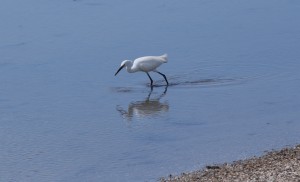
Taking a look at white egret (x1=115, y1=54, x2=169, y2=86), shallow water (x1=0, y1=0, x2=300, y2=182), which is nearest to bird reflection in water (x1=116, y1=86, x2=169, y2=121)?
shallow water (x1=0, y1=0, x2=300, y2=182)

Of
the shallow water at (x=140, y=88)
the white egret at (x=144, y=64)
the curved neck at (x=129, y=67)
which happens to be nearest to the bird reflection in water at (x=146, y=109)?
the shallow water at (x=140, y=88)

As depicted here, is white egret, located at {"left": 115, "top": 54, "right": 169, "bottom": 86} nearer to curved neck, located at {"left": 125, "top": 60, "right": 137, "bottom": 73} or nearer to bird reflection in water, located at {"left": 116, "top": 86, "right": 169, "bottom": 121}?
curved neck, located at {"left": 125, "top": 60, "right": 137, "bottom": 73}

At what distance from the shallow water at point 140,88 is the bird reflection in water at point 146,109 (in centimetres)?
2

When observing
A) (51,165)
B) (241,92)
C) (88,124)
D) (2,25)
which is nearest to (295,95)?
(241,92)

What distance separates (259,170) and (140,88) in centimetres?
669

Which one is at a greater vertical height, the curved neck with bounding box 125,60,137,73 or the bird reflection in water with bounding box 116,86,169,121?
the curved neck with bounding box 125,60,137,73

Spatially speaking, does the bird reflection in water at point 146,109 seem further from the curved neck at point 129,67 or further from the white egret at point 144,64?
the curved neck at point 129,67

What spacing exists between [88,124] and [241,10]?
10.1 metres

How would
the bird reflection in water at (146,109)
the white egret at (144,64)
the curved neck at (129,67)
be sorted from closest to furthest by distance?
the bird reflection in water at (146,109) < the white egret at (144,64) < the curved neck at (129,67)

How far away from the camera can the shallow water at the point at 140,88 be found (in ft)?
43.5

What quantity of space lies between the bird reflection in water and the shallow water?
24mm

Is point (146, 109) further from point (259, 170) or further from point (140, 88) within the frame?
point (259, 170)

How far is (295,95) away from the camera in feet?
53.6

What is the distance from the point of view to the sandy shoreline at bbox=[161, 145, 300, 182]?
1044 centimetres
